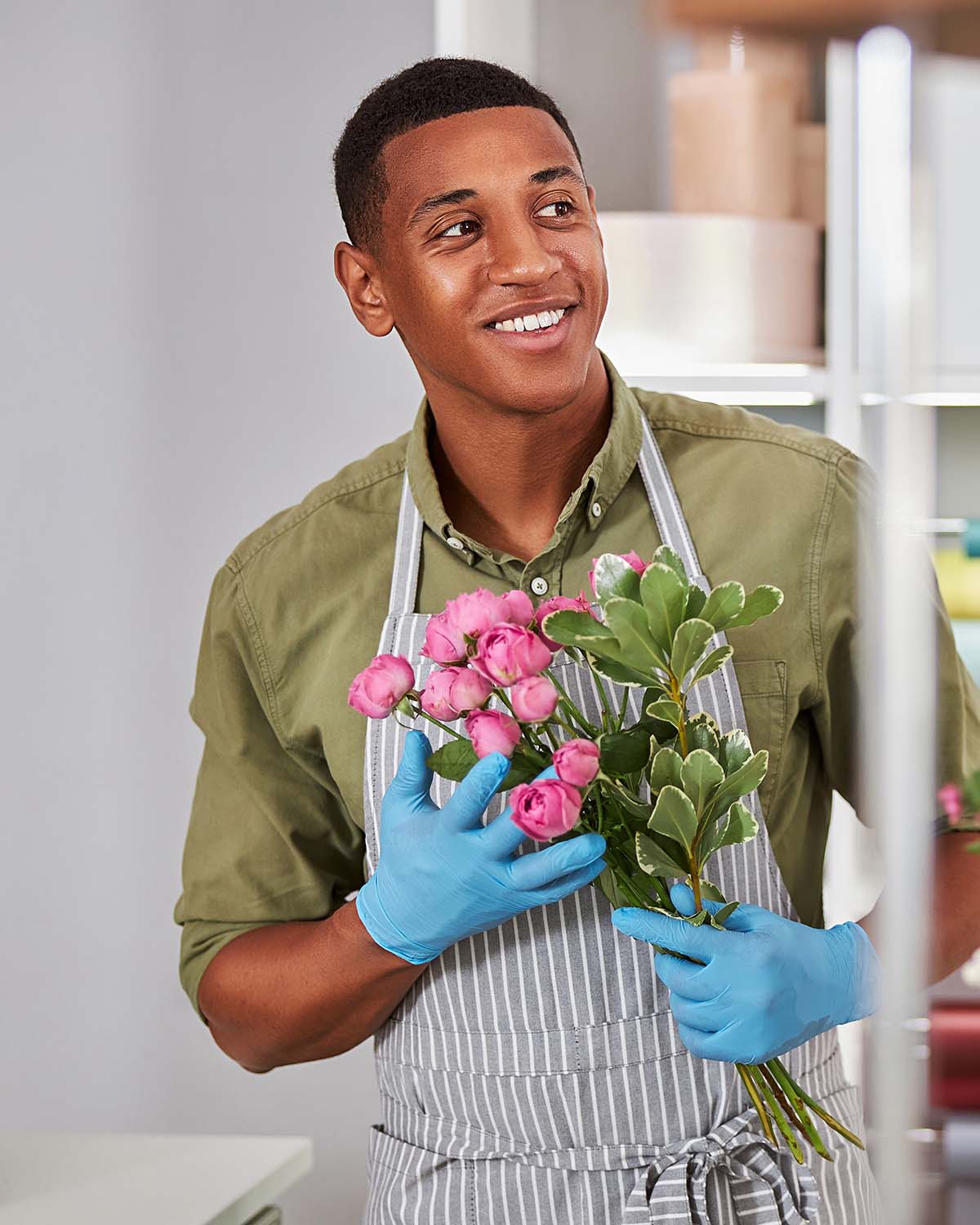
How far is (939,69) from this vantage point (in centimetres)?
21

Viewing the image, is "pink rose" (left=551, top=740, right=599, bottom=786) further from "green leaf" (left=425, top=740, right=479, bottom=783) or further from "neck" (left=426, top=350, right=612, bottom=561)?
"neck" (left=426, top=350, right=612, bottom=561)

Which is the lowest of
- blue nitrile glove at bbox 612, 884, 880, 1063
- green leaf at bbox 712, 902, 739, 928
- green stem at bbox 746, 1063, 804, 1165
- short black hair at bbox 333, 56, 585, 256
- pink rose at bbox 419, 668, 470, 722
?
green stem at bbox 746, 1063, 804, 1165

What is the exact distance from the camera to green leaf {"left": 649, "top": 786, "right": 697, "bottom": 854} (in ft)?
2.03

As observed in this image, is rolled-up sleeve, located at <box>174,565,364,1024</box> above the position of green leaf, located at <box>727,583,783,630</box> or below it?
below

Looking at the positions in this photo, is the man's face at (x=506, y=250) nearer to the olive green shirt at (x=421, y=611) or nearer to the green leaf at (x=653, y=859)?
the olive green shirt at (x=421, y=611)

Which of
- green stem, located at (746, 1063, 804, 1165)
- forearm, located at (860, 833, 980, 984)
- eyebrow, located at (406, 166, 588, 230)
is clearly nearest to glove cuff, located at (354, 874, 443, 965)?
green stem, located at (746, 1063, 804, 1165)

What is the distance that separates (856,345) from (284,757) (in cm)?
89

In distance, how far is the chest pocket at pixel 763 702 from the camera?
923 millimetres

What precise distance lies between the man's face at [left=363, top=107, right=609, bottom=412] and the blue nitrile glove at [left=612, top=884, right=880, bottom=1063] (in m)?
0.37

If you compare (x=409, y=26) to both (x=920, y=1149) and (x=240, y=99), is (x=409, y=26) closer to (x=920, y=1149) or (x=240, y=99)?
(x=240, y=99)

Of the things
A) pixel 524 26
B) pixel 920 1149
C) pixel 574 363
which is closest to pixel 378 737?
pixel 574 363

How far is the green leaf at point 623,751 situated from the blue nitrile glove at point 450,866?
0.04 meters

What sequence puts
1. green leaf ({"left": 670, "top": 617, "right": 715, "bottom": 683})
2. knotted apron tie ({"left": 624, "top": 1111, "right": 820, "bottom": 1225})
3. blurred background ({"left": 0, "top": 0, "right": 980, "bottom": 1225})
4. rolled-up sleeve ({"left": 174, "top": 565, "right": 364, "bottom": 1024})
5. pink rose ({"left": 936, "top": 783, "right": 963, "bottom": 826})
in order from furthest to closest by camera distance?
1. blurred background ({"left": 0, "top": 0, "right": 980, "bottom": 1225})
2. rolled-up sleeve ({"left": 174, "top": 565, "right": 364, "bottom": 1024})
3. knotted apron tie ({"left": 624, "top": 1111, "right": 820, "bottom": 1225})
4. green leaf ({"left": 670, "top": 617, "right": 715, "bottom": 683})
5. pink rose ({"left": 936, "top": 783, "right": 963, "bottom": 826})

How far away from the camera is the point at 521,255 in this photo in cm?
88
